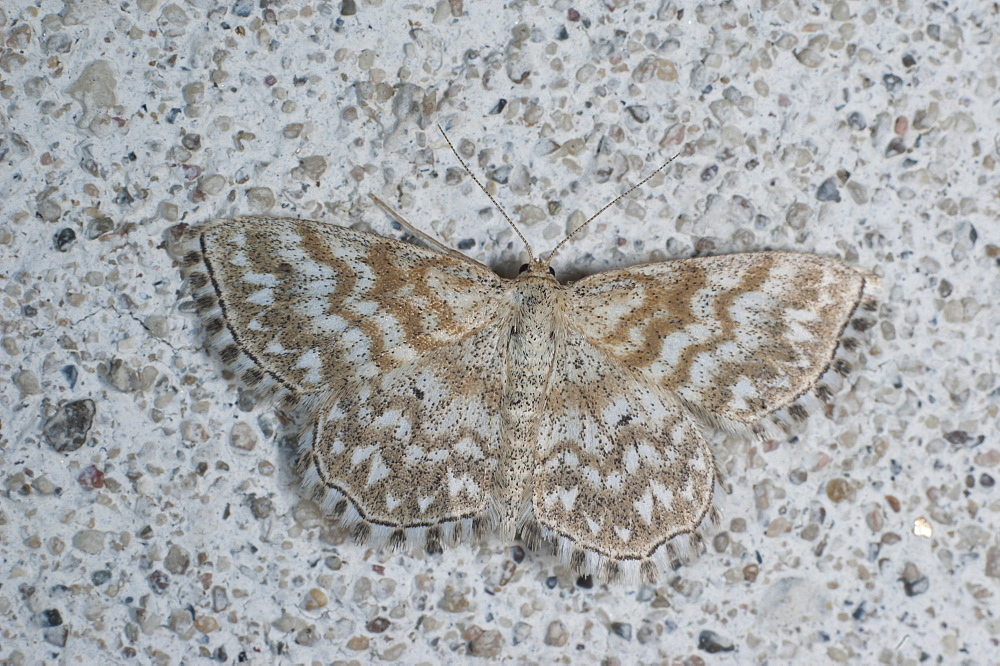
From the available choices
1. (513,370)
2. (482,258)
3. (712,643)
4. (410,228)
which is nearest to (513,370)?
(513,370)

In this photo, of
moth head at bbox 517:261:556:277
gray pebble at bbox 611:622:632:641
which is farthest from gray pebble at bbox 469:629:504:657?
moth head at bbox 517:261:556:277

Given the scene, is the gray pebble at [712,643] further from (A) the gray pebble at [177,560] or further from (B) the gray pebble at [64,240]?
(B) the gray pebble at [64,240]

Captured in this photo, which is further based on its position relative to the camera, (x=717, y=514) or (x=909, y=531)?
(x=909, y=531)

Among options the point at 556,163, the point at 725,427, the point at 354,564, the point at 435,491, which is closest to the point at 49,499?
the point at 354,564

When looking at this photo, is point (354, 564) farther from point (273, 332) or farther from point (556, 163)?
point (556, 163)

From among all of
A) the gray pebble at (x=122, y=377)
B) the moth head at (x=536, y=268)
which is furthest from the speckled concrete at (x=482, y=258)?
the moth head at (x=536, y=268)

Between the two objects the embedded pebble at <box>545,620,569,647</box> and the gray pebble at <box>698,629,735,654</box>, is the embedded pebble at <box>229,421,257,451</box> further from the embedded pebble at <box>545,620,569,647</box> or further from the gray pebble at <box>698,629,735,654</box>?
the gray pebble at <box>698,629,735,654</box>

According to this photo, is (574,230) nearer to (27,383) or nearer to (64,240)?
(64,240)
